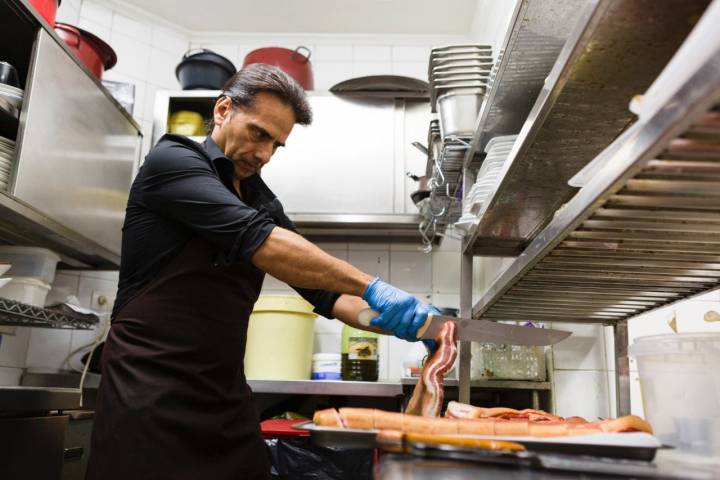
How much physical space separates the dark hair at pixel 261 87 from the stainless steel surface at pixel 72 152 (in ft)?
3.06

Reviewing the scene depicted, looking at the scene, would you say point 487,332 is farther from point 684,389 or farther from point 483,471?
point 483,471

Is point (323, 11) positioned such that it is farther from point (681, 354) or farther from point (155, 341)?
point (681, 354)

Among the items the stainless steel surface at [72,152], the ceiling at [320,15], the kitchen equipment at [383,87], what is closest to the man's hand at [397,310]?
the stainless steel surface at [72,152]

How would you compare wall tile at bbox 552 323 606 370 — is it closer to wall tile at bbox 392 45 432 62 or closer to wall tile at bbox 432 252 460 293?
wall tile at bbox 432 252 460 293

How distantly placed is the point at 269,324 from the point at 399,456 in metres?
2.04

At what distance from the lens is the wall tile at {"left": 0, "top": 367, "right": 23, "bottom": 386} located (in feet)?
9.21

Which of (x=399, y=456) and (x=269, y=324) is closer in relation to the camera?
(x=399, y=456)

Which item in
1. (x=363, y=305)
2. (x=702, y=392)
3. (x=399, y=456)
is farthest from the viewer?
(x=363, y=305)

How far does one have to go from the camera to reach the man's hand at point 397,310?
4.86 feet

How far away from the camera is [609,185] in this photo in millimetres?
854

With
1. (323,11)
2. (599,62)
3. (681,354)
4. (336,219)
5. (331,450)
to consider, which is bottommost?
(331,450)

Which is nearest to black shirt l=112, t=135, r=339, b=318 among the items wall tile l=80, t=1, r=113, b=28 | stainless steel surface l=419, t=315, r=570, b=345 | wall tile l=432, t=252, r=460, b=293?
stainless steel surface l=419, t=315, r=570, b=345

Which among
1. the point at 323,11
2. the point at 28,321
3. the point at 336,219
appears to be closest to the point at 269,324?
the point at 336,219

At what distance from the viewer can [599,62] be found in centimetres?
107
